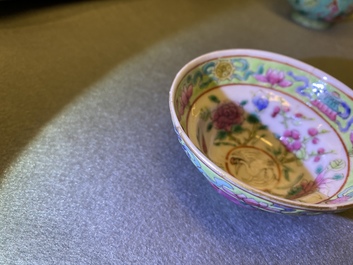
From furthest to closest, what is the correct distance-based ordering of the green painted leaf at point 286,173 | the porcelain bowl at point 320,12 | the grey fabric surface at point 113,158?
1. the porcelain bowl at point 320,12
2. the green painted leaf at point 286,173
3. the grey fabric surface at point 113,158

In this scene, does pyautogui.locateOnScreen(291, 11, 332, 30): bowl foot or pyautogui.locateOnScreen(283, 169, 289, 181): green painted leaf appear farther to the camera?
pyautogui.locateOnScreen(291, 11, 332, 30): bowl foot

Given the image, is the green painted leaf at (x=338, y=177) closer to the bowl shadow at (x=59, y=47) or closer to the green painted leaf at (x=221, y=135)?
the green painted leaf at (x=221, y=135)

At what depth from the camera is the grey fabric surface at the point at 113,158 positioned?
14.8 inches

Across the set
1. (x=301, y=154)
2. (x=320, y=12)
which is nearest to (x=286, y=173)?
(x=301, y=154)

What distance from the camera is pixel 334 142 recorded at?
483 mm

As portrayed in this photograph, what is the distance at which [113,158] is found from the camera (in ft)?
1.50

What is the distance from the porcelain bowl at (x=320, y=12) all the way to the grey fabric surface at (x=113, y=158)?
7 cm

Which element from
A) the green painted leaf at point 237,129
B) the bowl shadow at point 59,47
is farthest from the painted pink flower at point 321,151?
the bowl shadow at point 59,47

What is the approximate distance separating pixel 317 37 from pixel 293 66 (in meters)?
0.27

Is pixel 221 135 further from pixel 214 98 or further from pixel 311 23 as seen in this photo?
pixel 311 23

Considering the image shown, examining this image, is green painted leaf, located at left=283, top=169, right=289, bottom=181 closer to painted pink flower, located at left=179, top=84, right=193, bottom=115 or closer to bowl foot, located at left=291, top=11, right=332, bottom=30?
painted pink flower, located at left=179, top=84, right=193, bottom=115

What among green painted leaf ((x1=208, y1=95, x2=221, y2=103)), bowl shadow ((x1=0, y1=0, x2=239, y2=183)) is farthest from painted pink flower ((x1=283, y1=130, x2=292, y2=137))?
bowl shadow ((x1=0, y1=0, x2=239, y2=183))

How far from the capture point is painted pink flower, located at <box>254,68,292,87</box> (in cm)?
52

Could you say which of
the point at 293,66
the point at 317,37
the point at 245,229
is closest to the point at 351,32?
the point at 317,37
